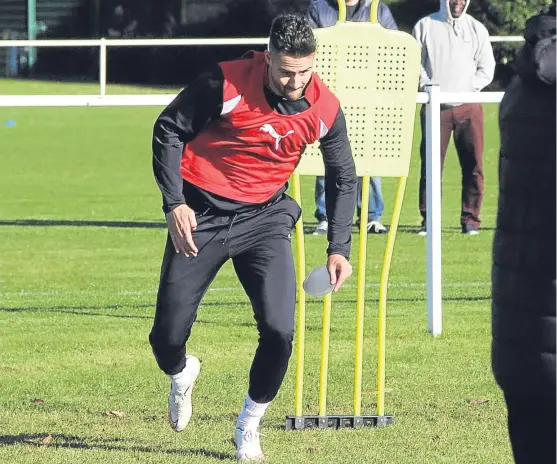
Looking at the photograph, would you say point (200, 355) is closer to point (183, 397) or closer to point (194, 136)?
point (183, 397)

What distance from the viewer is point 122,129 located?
3048cm

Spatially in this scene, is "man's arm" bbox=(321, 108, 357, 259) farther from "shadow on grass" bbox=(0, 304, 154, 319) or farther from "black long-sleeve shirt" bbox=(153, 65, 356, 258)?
"shadow on grass" bbox=(0, 304, 154, 319)

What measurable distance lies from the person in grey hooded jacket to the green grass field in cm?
50

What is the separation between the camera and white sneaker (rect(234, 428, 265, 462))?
252 inches

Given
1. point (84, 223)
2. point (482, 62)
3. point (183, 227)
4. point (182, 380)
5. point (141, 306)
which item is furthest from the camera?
point (84, 223)

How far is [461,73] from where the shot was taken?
14.1 m

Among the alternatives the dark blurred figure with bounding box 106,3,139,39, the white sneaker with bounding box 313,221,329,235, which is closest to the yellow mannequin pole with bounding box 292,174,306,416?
the white sneaker with bounding box 313,221,329,235

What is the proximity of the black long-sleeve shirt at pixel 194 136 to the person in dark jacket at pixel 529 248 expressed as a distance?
195cm

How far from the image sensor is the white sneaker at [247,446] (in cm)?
641

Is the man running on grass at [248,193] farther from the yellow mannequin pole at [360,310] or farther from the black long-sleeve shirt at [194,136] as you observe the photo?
the yellow mannequin pole at [360,310]

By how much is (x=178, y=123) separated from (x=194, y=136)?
0.52ft

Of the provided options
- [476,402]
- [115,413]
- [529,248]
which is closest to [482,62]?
[476,402]

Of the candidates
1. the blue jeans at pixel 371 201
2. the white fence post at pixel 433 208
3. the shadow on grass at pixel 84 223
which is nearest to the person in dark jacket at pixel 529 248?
the white fence post at pixel 433 208

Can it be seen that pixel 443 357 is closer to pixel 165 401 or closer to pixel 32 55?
pixel 165 401
